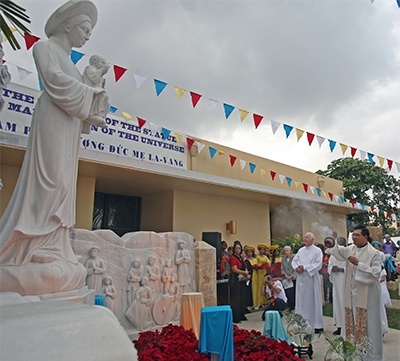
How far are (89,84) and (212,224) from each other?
9.30 m

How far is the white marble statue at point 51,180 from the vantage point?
2.67m

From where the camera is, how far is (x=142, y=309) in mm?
5668

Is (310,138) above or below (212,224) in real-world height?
above

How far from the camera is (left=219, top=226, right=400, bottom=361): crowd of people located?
4.81m

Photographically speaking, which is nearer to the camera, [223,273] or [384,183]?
[223,273]

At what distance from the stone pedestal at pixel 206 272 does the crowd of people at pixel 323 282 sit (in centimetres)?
115

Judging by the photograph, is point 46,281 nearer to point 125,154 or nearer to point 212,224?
point 125,154

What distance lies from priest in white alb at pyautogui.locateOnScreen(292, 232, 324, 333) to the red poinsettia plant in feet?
11.1

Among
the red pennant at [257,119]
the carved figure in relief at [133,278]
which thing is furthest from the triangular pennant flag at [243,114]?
the carved figure in relief at [133,278]

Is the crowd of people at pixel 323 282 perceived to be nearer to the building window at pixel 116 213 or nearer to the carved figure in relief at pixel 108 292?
the carved figure in relief at pixel 108 292

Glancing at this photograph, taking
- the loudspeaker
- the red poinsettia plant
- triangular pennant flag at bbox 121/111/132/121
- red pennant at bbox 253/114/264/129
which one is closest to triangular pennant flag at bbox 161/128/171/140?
triangular pennant flag at bbox 121/111/132/121

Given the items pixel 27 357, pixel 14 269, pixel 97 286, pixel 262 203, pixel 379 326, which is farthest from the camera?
pixel 262 203

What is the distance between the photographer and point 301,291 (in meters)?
7.12

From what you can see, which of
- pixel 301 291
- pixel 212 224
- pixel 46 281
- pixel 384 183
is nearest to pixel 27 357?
pixel 46 281
